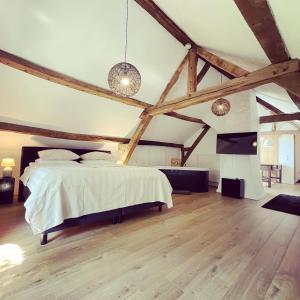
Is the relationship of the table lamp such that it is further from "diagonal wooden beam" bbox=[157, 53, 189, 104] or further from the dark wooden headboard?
"diagonal wooden beam" bbox=[157, 53, 189, 104]

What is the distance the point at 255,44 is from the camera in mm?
2477

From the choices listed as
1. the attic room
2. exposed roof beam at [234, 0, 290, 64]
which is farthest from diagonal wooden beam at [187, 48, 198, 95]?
exposed roof beam at [234, 0, 290, 64]

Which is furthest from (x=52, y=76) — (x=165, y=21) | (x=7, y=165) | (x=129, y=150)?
(x=129, y=150)

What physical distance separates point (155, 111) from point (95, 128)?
155cm

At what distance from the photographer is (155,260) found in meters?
1.86

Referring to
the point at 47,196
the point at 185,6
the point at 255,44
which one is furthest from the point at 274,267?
the point at 185,6

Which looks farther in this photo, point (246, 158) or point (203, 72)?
point (246, 158)

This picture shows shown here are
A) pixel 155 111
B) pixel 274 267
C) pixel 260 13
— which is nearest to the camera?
pixel 260 13

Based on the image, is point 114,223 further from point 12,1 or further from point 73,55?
point 12,1

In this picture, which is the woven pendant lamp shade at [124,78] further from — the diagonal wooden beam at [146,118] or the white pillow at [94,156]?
the white pillow at [94,156]

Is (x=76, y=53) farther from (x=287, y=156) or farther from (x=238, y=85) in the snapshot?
(x=287, y=156)

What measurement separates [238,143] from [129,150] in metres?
3.00

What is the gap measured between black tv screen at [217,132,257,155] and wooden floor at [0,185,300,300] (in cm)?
213

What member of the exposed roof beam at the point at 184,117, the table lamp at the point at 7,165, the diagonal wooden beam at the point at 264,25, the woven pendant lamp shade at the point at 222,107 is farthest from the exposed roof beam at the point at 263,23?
the table lamp at the point at 7,165
